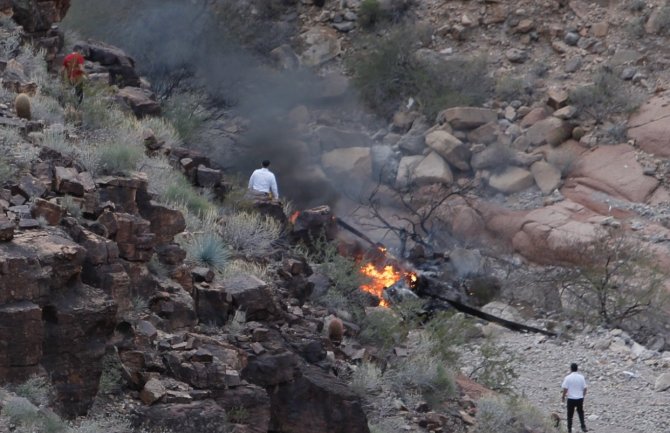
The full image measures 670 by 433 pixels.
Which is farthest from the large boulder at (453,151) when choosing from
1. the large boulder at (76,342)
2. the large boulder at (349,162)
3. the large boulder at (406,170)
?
the large boulder at (76,342)

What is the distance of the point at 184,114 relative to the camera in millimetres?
23219

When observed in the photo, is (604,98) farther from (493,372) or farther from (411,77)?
(493,372)

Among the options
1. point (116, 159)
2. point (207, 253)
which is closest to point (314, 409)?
point (207, 253)

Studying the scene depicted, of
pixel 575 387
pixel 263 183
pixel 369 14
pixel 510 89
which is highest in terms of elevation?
pixel 369 14

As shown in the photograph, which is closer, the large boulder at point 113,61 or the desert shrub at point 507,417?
the desert shrub at point 507,417

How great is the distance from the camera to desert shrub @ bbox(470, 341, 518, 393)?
17859 millimetres

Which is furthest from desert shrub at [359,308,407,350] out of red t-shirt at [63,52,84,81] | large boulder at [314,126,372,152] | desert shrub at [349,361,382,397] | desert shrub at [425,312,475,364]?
large boulder at [314,126,372,152]

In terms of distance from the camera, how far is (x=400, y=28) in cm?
3159

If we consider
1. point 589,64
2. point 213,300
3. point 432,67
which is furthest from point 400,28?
point 213,300

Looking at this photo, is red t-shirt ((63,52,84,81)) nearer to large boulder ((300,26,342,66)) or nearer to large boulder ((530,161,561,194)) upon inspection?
large boulder ((530,161,561,194))

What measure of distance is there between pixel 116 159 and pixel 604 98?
1548cm

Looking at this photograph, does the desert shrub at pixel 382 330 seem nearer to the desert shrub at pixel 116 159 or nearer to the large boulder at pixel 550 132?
the desert shrub at pixel 116 159

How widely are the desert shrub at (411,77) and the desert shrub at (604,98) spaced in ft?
7.20

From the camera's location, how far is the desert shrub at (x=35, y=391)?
10141 millimetres
